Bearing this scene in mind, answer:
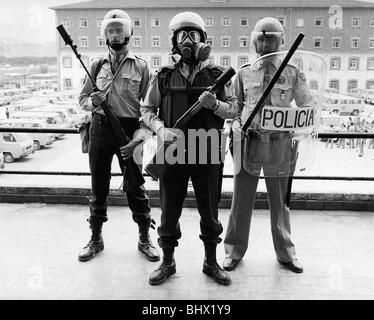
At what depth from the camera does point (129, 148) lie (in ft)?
9.86

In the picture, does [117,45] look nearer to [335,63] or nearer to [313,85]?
[313,85]

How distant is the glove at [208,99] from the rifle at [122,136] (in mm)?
688

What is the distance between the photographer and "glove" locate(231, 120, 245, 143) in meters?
2.90

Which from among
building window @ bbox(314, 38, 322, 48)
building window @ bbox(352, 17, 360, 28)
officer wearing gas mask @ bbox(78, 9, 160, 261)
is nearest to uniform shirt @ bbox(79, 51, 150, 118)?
officer wearing gas mask @ bbox(78, 9, 160, 261)

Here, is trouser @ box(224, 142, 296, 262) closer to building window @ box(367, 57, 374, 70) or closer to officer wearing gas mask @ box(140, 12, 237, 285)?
officer wearing gas mask @ box(140, 12, 237, 285)

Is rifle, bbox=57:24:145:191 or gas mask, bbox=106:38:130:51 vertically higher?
gas mask, bbox=106:38:130:51

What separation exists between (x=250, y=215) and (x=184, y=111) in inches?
36.1

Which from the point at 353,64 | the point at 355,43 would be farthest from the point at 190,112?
the point at 353,64

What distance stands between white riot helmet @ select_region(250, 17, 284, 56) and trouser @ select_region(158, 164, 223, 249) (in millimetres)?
789

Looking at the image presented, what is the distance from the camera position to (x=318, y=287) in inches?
113

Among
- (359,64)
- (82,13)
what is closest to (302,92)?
(82,13)

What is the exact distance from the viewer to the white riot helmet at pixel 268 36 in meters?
2.81
